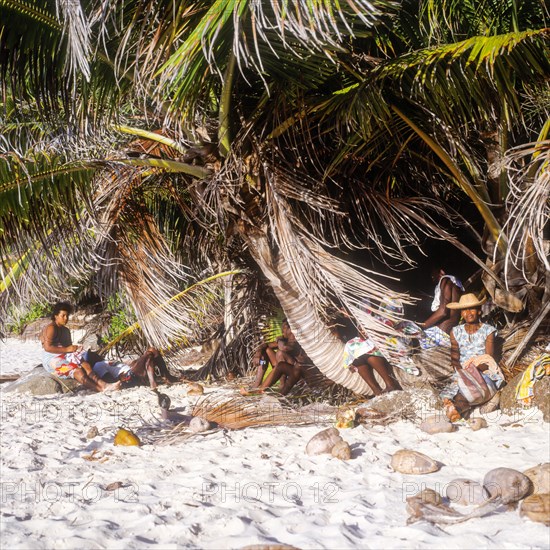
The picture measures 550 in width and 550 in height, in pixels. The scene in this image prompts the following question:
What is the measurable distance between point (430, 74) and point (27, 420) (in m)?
4.21

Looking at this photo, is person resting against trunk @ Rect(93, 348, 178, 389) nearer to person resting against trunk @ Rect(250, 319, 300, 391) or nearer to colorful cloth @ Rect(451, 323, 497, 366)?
person resting against trunk @ Rect(250, 319, 300, 391)

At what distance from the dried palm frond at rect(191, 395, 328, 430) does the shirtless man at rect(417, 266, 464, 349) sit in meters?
1.14

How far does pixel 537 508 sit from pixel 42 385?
534 cm

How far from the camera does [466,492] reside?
3137 mm

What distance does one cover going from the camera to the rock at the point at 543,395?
4191 mm

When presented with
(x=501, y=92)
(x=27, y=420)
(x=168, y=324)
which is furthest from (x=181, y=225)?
(x=501, y=92)

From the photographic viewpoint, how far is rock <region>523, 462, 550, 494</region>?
306cm

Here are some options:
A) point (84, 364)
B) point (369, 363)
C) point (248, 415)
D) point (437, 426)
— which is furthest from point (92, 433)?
point (437, 426)

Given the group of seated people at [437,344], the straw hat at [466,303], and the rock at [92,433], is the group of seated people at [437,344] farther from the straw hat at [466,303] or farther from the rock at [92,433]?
the rock at [92,433]

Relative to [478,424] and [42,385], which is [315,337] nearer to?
[478,424]

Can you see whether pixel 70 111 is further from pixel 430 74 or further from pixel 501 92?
pixel 501 92

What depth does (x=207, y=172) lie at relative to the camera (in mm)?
4672

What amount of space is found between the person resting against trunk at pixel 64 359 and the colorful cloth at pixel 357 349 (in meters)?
2.88

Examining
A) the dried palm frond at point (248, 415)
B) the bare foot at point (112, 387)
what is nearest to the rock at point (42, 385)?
the bare foot at point (112, 387)
